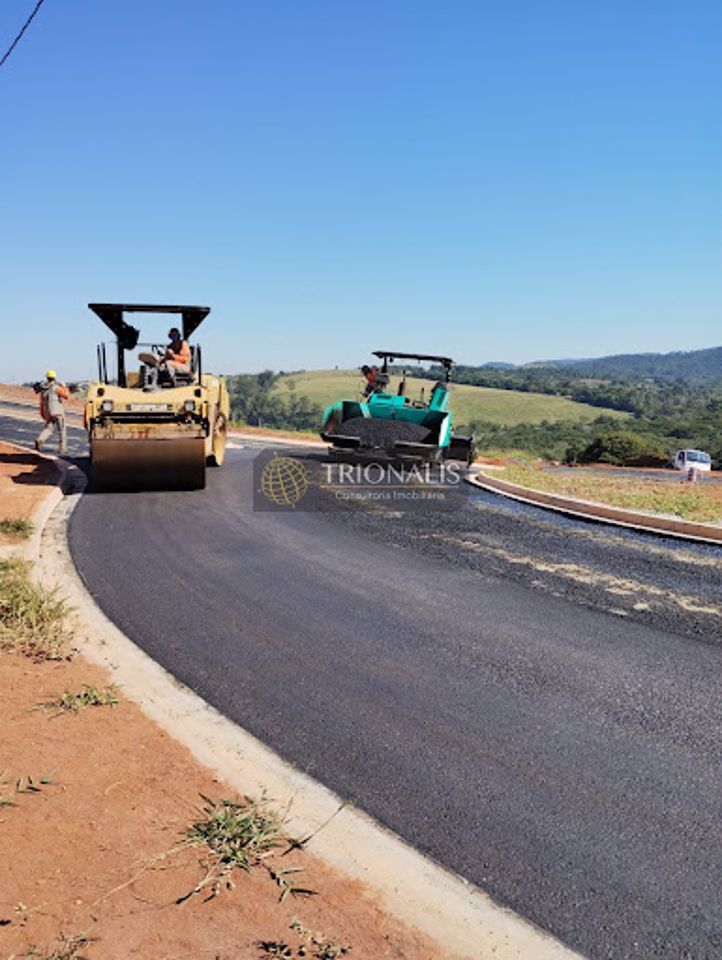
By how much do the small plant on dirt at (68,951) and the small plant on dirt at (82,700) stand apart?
67.6 inches

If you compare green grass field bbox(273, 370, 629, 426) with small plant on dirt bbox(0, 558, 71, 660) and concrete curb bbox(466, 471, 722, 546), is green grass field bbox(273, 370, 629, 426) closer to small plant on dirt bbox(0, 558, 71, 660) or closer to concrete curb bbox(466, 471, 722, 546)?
A: concrete curb bbox(466, 471, 722, 546)

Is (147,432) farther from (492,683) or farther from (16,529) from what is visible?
(492,683)

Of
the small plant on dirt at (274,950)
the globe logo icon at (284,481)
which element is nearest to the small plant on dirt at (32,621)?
the small plant on dirt at (274,950)

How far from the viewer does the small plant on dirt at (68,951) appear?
7.14 ft

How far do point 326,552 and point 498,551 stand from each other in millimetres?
2087

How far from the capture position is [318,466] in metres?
15.1

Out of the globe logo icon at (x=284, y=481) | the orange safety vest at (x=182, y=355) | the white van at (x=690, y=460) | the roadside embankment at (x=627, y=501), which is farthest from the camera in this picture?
the white van at (x=690, y=460)

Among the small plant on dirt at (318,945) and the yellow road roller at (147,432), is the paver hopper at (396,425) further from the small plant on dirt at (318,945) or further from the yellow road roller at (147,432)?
the small plant on dirt at (318,945)

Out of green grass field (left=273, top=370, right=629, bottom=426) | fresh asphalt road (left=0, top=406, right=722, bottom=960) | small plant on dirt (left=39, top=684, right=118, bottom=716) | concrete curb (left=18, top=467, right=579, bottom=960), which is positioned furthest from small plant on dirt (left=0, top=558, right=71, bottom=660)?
green grass field (left=273, top=370, right=629, bottom=426)

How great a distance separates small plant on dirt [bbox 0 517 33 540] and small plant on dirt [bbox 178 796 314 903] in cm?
584

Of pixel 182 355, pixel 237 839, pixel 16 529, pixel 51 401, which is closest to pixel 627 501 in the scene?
pixel 182 355

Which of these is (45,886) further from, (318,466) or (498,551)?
(318,466)

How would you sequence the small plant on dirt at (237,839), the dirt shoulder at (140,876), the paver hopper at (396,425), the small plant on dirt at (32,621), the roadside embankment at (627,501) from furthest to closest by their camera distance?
the paver hopper at (396,425)
the roadside embankment at (627,501)
the small plant on dirt at (32,621)
the small plant on dirt at (237,839)
the dirt shoulder at (140,876)

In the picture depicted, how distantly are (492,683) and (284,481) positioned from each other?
870 cm
